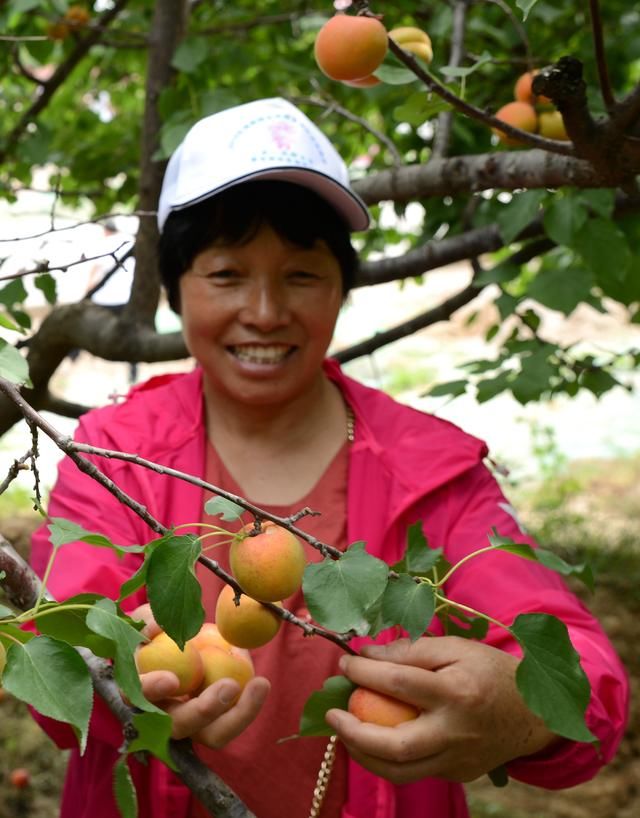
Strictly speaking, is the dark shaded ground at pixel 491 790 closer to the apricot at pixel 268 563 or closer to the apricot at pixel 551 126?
the apricot at pixel 551 126

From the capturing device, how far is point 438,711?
1.20m

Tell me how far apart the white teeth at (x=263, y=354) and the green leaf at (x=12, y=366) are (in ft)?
2.05

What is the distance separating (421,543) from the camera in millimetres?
1050

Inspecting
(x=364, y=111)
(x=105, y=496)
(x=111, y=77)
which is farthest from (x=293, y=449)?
(x=111, y=77)

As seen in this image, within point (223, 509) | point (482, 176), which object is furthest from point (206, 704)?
point (482, 176)

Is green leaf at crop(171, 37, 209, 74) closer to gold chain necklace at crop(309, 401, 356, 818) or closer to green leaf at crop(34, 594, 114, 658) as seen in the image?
gold chain necklace at crop(309, 401, 356, 818)

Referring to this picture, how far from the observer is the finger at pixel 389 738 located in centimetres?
116

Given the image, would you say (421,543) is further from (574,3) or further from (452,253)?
(574,3)

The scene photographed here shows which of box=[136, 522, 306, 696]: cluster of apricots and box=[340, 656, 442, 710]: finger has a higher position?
box=[136, 522, 306, 696]: cluster of apricots

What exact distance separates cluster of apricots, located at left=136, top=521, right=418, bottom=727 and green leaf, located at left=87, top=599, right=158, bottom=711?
11 centimetres

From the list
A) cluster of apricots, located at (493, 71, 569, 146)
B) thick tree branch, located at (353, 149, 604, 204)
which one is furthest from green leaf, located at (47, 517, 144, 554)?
cluster of apricots, located at (493, 71, 569, 146)

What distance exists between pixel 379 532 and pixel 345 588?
71cm

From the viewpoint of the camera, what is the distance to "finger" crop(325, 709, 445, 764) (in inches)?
45.6

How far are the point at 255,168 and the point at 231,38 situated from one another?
1.52m
